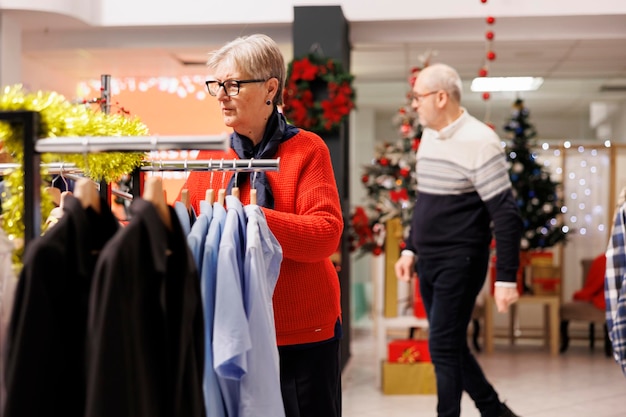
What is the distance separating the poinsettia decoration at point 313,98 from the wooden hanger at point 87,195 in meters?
4.80

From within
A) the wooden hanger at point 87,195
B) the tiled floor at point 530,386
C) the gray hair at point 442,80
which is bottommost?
the tiled floor at point 530,386

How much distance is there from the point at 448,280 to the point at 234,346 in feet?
7.15

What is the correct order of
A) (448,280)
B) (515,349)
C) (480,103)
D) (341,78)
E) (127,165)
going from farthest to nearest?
(480,103) → (515,349) → (341,78) → (448,280) → (127,165)

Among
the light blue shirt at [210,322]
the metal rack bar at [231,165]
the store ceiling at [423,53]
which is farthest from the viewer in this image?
the store ceiling at [423,53]

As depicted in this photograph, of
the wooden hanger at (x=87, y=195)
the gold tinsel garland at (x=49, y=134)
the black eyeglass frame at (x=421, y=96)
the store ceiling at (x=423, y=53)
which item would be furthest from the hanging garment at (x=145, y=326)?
the store ceiling at (x=423, y=53)

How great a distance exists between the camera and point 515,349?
8.54 m

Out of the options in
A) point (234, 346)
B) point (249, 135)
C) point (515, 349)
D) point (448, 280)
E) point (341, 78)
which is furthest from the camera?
point (515, 349)

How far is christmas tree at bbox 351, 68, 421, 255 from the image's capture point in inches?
273

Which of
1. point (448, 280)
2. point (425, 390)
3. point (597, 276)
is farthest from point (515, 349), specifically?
point (448, 280)

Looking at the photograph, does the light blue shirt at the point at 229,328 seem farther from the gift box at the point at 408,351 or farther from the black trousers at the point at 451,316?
the gift box at the point at 408,351

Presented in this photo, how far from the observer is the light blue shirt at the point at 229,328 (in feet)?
5.84

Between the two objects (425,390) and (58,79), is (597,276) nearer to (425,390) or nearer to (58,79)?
(425,390)

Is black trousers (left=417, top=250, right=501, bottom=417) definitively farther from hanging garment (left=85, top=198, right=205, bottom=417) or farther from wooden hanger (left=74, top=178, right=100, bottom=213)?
wooden hanger (left=74, top=178, right=100, bottom=213)

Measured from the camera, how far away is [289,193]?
8.04 feet
